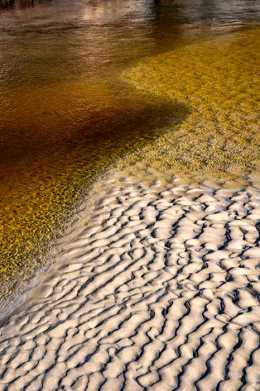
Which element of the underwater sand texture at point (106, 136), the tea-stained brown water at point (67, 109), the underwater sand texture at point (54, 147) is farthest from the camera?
the tea-stained brown water at point (67, 109)

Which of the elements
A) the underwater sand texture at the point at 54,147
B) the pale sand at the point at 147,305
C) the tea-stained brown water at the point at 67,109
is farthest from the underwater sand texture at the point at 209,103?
the pale sand at the point at 147,305

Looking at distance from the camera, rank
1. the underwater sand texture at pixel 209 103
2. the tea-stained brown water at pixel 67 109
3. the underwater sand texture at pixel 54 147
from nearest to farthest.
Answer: the underwater sand texture at pixel 54 147 < the tea-stained brown water at pixel 67 109 < the underwater sand texture at pixel 209 103

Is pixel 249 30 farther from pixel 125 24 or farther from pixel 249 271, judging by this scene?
pixel 249 271

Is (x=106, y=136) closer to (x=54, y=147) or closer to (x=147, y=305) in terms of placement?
(x=54, y=147)

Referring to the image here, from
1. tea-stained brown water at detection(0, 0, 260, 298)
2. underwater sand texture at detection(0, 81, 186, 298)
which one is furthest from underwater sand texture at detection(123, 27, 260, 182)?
underwater sand texture at detection(0, 81, 186, 298)

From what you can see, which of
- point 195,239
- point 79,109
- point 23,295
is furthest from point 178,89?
point 23,295

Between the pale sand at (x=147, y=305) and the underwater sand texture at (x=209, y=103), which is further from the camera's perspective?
the underwater sand texture at (x=209, y=103)

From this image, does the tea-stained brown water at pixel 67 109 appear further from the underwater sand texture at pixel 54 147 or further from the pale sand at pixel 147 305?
the pale sand at pixel 147 305

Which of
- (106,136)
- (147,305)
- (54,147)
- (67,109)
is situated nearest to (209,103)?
(106,136)
